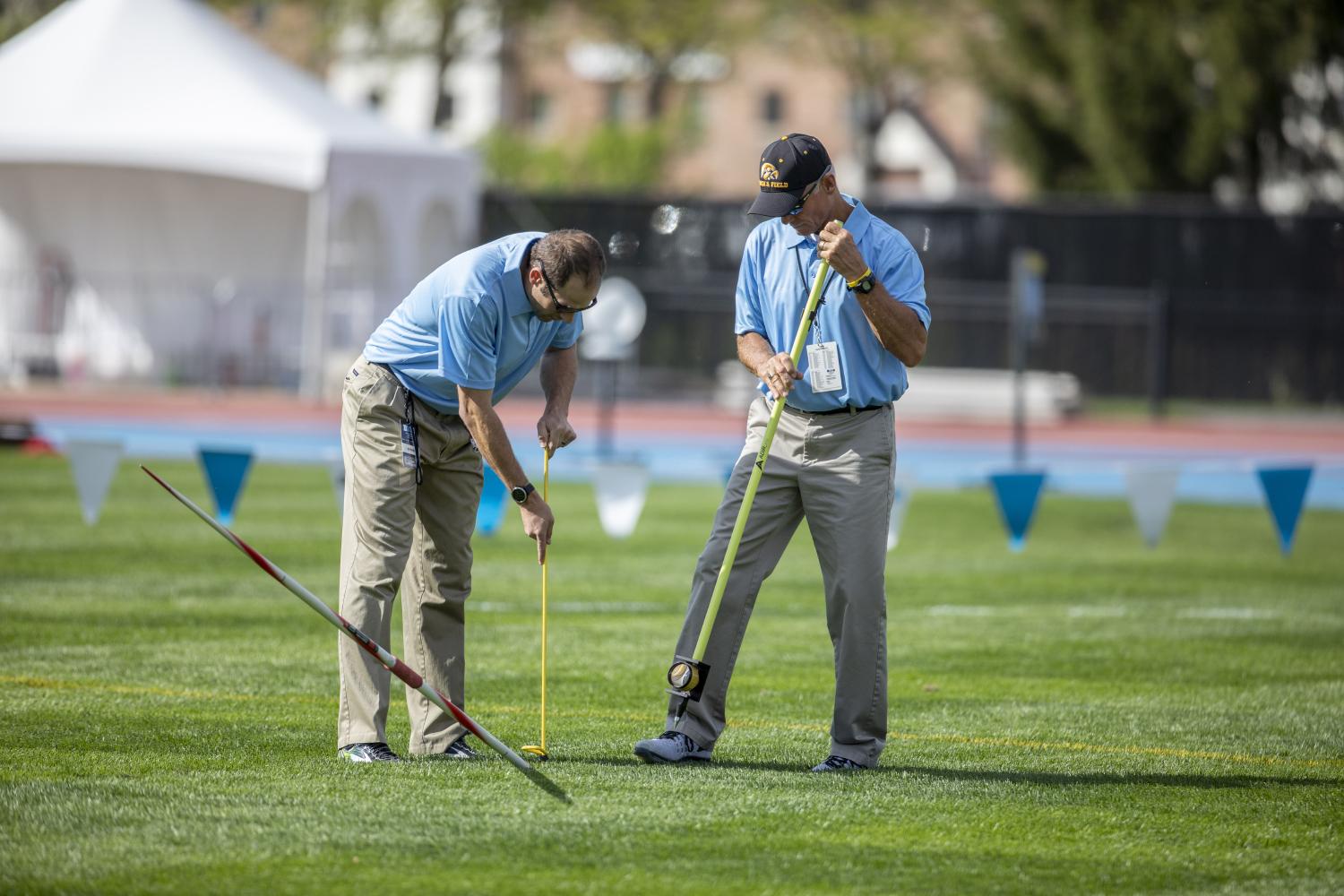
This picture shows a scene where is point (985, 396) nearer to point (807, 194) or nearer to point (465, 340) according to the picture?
point (807, 194)

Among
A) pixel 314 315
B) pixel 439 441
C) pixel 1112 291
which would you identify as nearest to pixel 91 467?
pixel 439 441

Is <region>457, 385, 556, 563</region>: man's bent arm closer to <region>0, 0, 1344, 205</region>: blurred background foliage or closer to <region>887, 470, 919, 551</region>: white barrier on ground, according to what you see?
<region>887, 470, 919, 551</region>: white barrier on ground

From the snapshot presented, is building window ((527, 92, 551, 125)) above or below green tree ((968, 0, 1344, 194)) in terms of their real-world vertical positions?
above

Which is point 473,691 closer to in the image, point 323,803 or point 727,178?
point 323,803

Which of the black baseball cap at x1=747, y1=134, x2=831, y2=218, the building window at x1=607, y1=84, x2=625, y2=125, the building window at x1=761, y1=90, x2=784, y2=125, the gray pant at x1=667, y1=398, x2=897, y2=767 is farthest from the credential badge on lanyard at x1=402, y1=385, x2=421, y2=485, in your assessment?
the building window at x1=761, y1=90, x2=784, y2=125

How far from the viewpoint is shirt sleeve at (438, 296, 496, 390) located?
4969 mm

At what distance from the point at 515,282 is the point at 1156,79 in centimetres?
2451

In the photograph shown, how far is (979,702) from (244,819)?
10.6 feet

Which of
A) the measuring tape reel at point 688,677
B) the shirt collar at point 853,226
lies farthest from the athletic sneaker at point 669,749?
the shirt collar at point 853,226

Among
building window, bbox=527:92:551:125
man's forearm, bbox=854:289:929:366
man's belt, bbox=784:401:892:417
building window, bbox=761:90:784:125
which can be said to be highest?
building window, bbox=761:90:784:125

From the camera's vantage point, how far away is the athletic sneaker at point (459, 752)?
5344 mm

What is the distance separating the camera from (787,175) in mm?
5047

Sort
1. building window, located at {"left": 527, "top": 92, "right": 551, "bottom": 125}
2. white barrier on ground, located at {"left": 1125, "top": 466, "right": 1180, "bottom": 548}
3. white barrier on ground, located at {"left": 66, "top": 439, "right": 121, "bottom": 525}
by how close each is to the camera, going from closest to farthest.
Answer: white barrier on ground, located at {"left": 66, "top": 439, "right": 121, "bottom": 525} < white barrier on ground, located at {"left": 1125, "top": 466, "right": 1180, "bottom": 548} < building window, located at {"left": 527, "top": 92, "right": 551, "bottom": 125}

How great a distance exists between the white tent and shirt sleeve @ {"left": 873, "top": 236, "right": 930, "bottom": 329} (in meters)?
17.1
